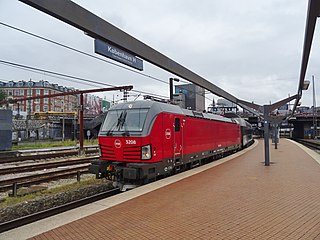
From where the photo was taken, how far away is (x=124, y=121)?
35.3 ft

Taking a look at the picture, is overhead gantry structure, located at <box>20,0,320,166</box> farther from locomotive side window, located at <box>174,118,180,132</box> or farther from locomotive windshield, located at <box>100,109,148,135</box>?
locomotive side window, located at <box>174,118,180,132</box>

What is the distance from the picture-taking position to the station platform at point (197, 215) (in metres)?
5.44

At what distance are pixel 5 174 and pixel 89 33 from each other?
10.4 metres

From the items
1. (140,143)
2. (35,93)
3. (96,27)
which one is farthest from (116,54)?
(35,93)

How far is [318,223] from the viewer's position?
5.93m

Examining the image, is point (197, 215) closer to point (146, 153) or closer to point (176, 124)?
point (146, 153)

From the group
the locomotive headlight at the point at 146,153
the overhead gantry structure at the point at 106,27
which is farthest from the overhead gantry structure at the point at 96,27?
the locomotive headlight at the point at 146,153

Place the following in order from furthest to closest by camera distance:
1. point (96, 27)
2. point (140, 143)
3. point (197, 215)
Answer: point (140, 143) < point (96, 27) < point (197, 215)

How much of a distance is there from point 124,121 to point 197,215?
17.0 feet

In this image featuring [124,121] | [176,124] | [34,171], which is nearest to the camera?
[124,121]

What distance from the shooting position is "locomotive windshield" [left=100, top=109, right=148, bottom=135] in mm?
10328

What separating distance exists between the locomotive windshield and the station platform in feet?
6.69

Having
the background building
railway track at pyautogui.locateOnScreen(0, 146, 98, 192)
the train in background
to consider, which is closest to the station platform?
the train in background

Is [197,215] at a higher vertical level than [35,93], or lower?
lower
